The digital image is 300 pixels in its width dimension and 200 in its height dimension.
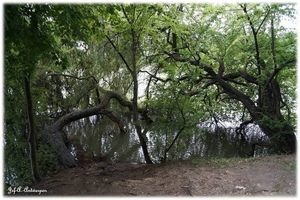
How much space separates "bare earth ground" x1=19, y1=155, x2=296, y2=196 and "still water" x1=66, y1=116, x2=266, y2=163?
2138 millimetres

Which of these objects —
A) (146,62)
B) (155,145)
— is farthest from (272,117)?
(146,62)

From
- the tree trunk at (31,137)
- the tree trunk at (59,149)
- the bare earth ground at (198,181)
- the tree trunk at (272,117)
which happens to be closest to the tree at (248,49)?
the tree trunk at (272,117)

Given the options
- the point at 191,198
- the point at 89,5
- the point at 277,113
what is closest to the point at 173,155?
the point at 277,113

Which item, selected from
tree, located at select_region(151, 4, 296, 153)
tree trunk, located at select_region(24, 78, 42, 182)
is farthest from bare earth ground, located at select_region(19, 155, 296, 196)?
tree, located at select_region(151, 4, 296, 153)

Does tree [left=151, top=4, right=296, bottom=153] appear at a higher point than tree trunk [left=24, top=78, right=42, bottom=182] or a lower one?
higher

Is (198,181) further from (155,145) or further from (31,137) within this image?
(155,145)

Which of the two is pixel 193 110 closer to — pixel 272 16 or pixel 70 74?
pixel 272 16

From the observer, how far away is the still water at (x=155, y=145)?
7355 millimetres

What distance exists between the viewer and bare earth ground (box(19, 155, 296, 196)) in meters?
3.34

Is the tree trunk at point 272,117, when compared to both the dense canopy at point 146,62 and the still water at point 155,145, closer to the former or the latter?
the dense canopy at point 146,62

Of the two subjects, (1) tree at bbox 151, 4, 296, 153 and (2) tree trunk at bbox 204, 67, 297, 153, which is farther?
(2) tree trunk at bbox 204, 67, 297, 153

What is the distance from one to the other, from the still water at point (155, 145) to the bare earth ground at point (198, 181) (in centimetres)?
214

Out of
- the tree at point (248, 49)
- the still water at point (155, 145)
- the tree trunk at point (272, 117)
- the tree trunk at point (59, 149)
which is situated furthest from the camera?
the still water at point (155, 145)

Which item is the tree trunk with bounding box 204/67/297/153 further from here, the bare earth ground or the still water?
the bare earth ground
